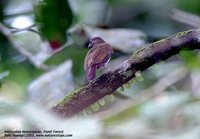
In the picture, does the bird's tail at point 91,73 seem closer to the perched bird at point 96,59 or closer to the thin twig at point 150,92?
the perched bird at point 96,59

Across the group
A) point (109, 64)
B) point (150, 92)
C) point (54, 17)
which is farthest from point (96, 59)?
point (54, 17)

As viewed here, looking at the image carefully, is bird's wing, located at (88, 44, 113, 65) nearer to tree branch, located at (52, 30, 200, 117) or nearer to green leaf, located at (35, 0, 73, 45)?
tree branch, located at (52, 30, 200, 117)

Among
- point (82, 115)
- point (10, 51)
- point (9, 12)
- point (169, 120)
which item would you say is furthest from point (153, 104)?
point (9, 12)

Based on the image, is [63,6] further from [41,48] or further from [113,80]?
[113,80]

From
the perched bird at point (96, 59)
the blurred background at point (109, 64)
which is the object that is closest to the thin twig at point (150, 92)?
the blurred background at point (109, 64)

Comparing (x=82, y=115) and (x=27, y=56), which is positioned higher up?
(x=27, y=56)

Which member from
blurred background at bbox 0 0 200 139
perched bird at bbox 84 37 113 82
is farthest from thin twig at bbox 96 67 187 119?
perched bird at bbox 84 37 113 82
